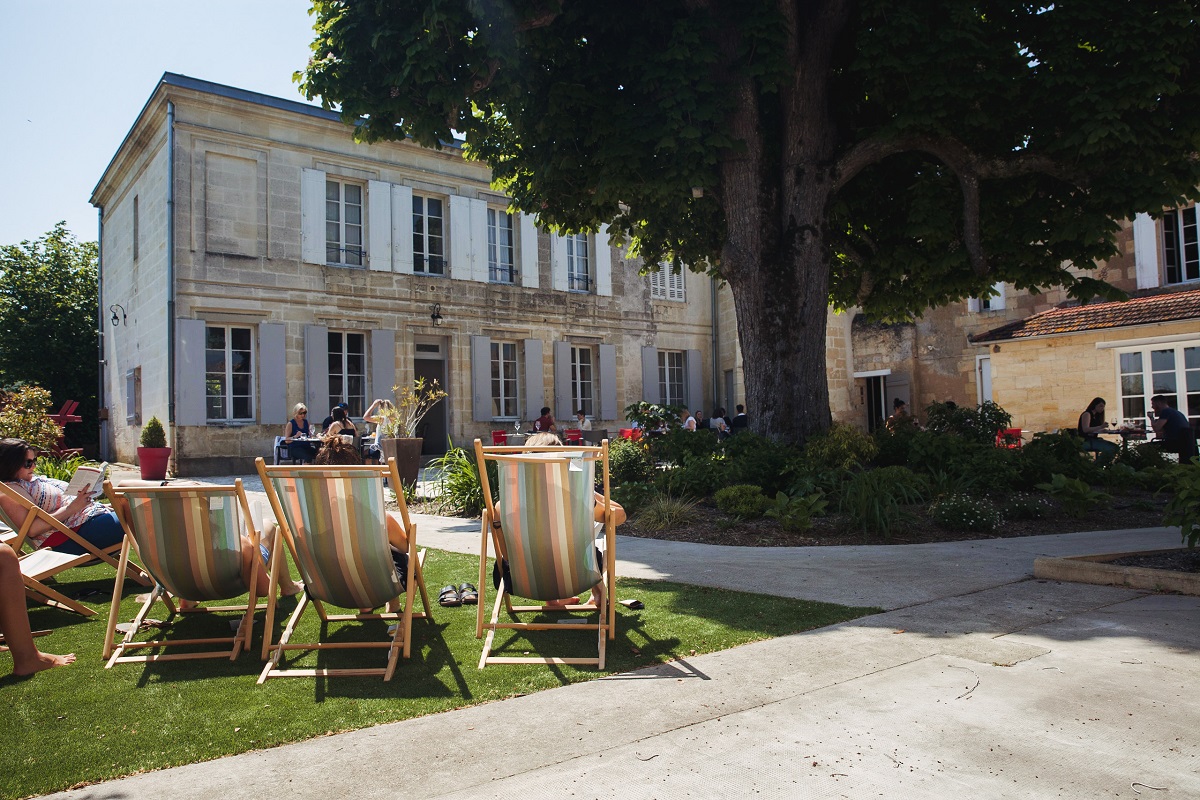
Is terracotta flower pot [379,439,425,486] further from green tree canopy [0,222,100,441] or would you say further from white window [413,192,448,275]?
green tree canopy [0,222,100,441]

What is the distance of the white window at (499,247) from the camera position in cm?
1956

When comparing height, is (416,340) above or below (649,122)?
below

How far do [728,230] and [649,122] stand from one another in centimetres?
160

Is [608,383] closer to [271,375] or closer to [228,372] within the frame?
[271,375]

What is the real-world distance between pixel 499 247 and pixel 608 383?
447 cm

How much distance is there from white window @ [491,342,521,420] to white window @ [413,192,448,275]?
2273 mm

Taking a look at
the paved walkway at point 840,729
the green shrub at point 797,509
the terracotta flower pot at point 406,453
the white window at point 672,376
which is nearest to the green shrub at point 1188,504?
the paved walkway at point 840,729

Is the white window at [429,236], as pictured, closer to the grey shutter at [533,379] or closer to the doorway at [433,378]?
the doorway at [433,378]

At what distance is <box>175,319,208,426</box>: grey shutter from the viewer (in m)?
15.0

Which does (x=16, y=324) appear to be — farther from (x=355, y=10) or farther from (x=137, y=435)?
(x=355, y=10)

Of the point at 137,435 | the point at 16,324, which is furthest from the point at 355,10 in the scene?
the point at 16,324

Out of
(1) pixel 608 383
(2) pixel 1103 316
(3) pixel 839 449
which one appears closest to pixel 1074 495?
(3) pixel 839 449

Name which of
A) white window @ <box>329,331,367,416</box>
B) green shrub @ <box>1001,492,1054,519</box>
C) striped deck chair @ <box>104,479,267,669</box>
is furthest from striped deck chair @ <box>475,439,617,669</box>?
white window @ <box>329,331,367,416</box>

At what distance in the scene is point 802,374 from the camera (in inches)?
355
